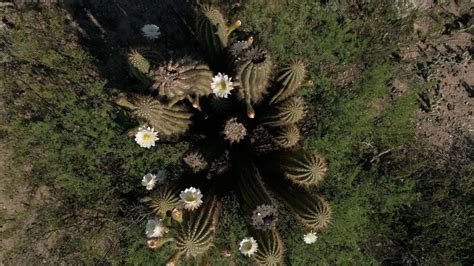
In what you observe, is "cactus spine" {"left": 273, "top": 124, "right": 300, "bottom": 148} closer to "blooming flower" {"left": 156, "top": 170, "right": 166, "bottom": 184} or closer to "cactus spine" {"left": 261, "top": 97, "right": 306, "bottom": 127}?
"cactus spine" {"left": 261, "top": 97, "right": 306, "bottom": 127}

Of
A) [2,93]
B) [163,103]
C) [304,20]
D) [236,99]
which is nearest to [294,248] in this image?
[236,99]

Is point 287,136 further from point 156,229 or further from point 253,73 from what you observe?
point 156,229

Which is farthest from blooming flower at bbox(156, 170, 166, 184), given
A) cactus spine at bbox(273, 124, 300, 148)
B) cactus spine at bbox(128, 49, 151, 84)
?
cactus spine at bbox(273, 124, 300, 148)

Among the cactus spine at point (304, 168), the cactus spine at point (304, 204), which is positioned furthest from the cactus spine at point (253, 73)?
the cactus spine at point (304, 204)

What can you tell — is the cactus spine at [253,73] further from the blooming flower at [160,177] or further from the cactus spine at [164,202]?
the blooming flower at [160,177]

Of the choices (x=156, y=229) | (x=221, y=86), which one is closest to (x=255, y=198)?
(x=156, y=229)

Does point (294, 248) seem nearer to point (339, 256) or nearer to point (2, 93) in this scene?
point (339, 256)
